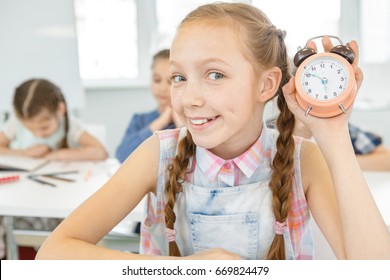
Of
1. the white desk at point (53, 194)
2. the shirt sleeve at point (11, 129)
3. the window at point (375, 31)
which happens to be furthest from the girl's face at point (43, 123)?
the window at point (375, 31)

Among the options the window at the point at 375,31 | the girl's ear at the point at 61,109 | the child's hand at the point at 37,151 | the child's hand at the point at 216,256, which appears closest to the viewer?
the child's hand at the point at 216,256

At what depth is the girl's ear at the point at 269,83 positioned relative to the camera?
3.13 ft

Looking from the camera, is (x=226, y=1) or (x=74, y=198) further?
(x=74, y=198)

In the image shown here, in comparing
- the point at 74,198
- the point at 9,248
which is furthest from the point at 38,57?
the point at 74,198

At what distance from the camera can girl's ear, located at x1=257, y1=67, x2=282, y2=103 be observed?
0.95 metres

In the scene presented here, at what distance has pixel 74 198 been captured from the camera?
4.83ft

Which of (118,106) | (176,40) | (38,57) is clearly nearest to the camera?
(176,40)

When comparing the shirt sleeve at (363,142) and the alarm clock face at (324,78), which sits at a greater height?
the alarm clock face at (324,78)

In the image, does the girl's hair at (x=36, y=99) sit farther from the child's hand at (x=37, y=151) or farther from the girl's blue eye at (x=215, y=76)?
the girl's blue eye at (x=215, y=76)

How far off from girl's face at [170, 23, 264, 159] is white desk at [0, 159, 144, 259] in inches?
19.7

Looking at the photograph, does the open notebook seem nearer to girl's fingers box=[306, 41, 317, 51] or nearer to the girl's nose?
the girl's nose

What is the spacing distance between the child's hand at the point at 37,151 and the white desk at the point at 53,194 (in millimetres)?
148
